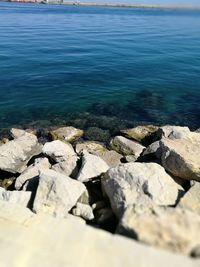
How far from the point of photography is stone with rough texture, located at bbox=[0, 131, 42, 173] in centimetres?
1093

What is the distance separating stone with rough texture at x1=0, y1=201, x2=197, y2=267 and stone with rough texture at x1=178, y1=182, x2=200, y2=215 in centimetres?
245

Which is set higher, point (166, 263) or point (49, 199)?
point (166, 263)

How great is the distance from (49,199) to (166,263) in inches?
151

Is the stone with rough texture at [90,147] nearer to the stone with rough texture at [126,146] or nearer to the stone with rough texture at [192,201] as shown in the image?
the stone with rough texture at [126,146]

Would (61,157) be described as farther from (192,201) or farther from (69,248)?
(69,248)

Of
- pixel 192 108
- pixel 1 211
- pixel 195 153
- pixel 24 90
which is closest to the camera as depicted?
pixel 1 211

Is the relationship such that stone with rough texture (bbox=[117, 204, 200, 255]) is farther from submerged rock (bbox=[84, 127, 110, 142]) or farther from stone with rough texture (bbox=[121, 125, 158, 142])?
submerged rock (bbox=[84, 127, 110, 142])

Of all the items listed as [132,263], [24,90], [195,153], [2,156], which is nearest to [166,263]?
[132,263]

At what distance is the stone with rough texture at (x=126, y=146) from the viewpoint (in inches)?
483

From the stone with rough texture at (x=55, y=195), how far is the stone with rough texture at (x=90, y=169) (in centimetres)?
66

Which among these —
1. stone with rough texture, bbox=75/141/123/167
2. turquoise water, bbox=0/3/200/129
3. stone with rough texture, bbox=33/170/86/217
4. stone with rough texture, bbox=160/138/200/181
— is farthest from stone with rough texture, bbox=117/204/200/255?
turquoise water, bbox=0/3/200/129

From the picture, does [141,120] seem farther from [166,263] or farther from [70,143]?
[166,263]

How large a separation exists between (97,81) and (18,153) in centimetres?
1211

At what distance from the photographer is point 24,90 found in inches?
805
